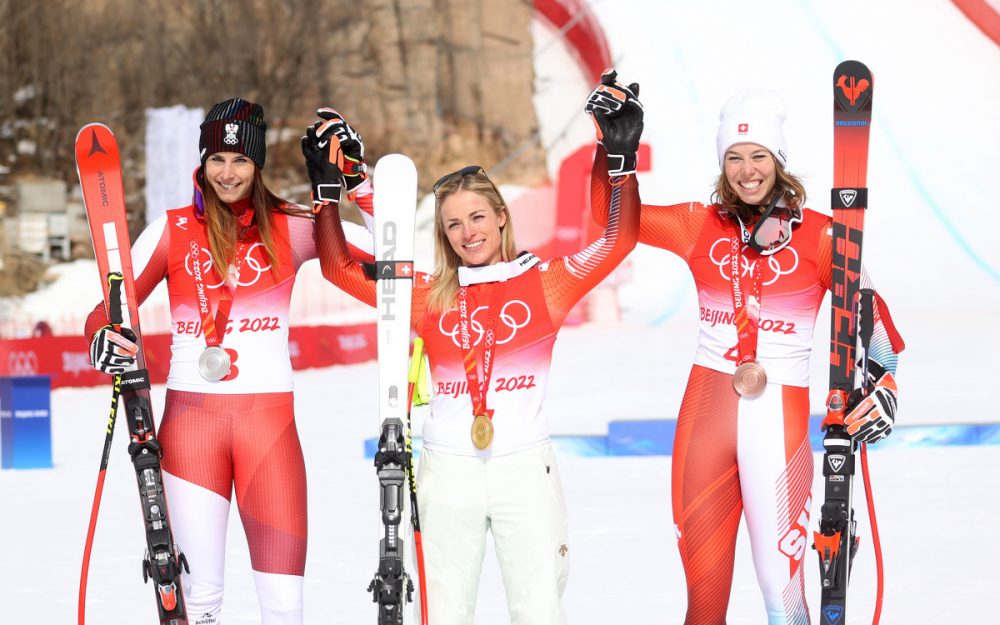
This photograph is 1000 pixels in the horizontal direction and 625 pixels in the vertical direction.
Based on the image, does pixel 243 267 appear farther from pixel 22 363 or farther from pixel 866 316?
pixel 22 363

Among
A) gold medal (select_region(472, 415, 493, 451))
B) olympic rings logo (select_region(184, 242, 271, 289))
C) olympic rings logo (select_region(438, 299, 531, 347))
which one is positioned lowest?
gold medal (select_region(472, 415, 493, 451))

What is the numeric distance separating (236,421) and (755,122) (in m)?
1.72

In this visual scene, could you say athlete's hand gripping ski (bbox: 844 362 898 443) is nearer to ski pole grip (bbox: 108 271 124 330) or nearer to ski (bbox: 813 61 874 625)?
ski (bbox: 813 61 874 625)

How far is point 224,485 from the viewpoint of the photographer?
368 cm

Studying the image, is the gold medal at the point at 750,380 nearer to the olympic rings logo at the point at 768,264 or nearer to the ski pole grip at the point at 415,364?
the olympic rings logo at the point at 768,264

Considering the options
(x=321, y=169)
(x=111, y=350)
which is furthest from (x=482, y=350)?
(x=111, y=350)

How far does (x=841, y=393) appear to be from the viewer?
3.67 m

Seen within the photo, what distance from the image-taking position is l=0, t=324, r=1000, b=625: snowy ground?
5.38 m

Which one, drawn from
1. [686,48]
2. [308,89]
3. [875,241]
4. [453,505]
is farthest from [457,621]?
[308,89]

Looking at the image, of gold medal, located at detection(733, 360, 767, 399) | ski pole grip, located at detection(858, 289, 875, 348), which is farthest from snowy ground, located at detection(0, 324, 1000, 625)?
ski pole grip, located at detection(858, 289, 875, 348)

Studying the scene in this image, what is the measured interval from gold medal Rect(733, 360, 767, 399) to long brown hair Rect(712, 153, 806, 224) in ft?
1.41

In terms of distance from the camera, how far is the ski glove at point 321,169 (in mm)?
3570

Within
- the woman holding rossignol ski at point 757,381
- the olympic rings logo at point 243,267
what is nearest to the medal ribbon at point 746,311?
the woman holding rossignol ski at point 757,381

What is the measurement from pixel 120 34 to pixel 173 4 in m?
1.49
